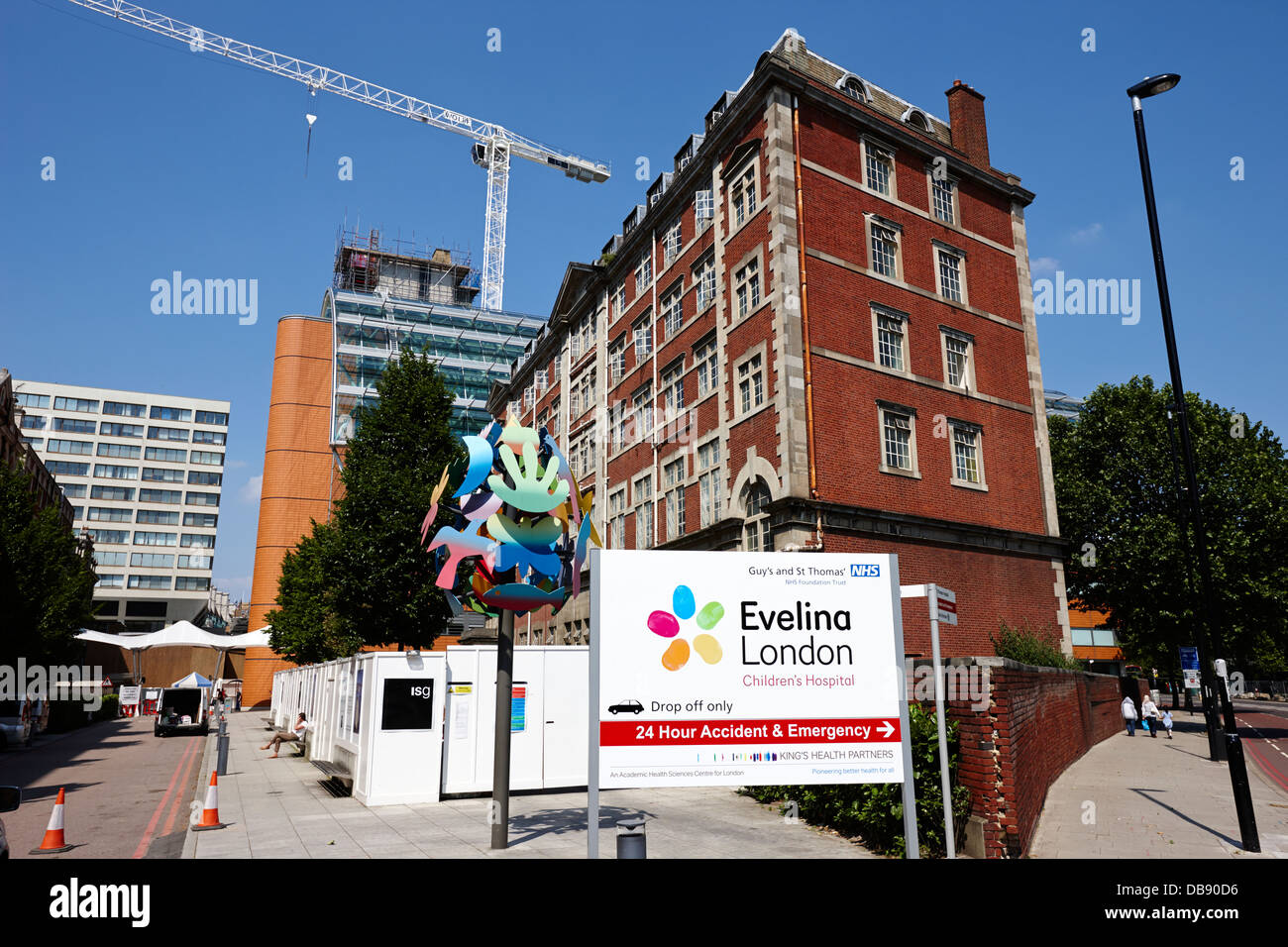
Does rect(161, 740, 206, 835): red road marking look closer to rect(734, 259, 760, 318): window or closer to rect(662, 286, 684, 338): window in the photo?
rect(734, 259, 760, 318): window

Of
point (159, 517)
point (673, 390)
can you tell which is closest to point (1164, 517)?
point (673, 390)

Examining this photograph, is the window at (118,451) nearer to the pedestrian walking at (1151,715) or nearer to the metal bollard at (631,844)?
the pedestrian walking at (1151,715)

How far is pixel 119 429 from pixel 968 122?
10963 cm

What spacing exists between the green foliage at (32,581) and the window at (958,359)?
3391cm

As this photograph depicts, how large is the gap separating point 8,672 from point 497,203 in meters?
87.5

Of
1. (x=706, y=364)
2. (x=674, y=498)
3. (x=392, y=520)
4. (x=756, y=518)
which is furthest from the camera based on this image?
(x=674, y=498)

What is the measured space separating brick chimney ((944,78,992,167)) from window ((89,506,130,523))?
106m

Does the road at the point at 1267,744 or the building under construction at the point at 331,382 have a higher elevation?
the building under construction at the point at 331,382

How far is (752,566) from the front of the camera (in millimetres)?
8414

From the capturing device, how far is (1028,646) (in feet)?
76.8

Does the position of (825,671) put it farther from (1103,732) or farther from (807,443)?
(1103,732)

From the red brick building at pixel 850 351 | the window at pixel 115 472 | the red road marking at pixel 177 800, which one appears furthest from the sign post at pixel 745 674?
the window at pixel 115 472

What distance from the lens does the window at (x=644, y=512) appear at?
32812 mm

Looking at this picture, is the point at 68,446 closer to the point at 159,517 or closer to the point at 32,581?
the point at 159,517
